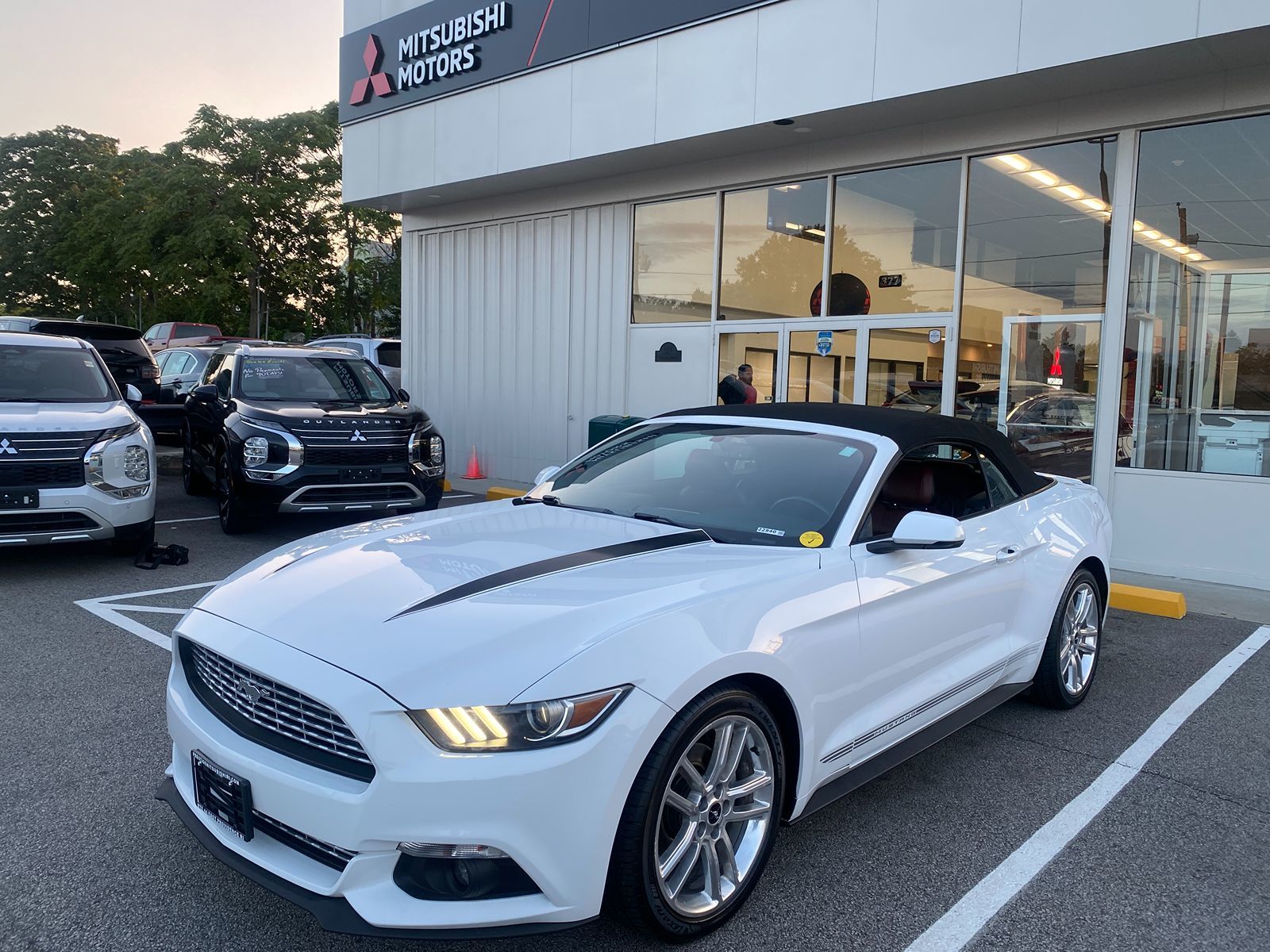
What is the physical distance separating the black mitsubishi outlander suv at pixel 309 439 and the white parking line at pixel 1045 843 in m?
6.41

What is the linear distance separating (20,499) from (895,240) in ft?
27.0

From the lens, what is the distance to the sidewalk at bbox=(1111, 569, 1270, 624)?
7137 millimetres

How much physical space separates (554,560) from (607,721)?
32.4 inches

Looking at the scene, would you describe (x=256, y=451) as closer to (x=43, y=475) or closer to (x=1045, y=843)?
(x=43, y=475)

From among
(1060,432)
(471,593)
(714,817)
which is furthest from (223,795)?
(1060,432)

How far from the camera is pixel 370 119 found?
13984 mm

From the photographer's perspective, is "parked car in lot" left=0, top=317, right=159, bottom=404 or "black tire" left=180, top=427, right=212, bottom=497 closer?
Result: "black tire" left=180, top=427, right=212, bottom=497

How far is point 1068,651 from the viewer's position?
469 cm

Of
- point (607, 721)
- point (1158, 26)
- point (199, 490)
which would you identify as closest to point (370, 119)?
point (199, 490)

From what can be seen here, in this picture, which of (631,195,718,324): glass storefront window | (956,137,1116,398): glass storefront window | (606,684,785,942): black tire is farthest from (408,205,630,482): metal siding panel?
(606,684,785,942): black tire

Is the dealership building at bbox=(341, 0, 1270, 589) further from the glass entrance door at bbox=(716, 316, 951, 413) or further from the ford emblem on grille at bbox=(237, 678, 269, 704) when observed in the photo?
the ford emblem on grille at bbox=(237, 678, 269, 704)

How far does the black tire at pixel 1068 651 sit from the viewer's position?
454cm

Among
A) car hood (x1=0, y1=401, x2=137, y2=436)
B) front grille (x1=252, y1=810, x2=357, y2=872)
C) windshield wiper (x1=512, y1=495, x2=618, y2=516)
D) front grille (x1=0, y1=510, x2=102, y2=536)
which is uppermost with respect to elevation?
car hood (x1=0, y1=401, x2=137, y2=436)

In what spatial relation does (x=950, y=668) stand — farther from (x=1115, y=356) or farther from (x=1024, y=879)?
(x=1115, y=356)
